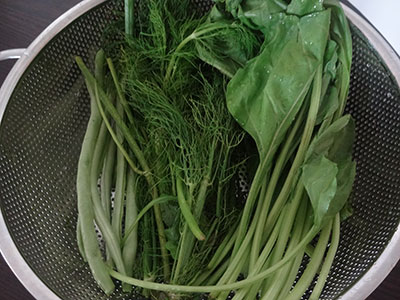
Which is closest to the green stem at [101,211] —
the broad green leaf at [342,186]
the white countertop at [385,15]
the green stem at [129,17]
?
the green stem at [129,17]

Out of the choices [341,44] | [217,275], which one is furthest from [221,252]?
[341,44]

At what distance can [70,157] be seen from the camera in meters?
0.58

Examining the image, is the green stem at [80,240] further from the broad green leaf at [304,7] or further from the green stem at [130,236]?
the broad green leaf at [304,7]

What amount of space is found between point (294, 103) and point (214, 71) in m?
0.11

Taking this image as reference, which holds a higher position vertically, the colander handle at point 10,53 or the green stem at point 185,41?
the green stem at point 185,41

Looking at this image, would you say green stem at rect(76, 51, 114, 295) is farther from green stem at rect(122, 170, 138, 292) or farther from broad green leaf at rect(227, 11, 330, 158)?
broad green leaf at rect(227, 11, 330, 158)

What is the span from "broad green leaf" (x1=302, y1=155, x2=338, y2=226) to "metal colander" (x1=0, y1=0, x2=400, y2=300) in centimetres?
9

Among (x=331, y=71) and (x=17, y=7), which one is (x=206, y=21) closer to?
(x=331, y=71)

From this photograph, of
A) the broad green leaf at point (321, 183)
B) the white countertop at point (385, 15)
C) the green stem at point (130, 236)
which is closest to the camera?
the broad green leaf at point (321, 183)

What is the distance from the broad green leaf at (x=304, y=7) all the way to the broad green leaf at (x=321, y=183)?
0.44ft

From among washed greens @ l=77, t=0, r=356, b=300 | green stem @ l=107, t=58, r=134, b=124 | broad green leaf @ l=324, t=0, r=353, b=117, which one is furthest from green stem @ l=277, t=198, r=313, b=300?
green stem @ l=107, t=58, r=134, b=124

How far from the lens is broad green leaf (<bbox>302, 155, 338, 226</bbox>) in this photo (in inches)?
16.5

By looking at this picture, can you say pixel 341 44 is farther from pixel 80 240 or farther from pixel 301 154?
pixel 80 240

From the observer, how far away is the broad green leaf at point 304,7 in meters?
0.46
